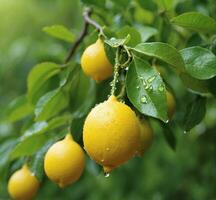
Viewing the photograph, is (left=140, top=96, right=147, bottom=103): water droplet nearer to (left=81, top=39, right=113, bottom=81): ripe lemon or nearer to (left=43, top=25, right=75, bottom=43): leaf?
(left=81, top=39, right=113, bottom=81): ripe lemon

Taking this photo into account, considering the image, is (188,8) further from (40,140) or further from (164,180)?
(164,180)

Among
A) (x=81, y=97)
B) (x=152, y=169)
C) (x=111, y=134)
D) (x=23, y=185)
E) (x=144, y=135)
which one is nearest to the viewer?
(x=111, y=134)

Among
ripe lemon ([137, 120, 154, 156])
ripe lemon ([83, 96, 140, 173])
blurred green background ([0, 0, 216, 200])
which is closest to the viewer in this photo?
ripe lemon ([83, 96, 140, 173])

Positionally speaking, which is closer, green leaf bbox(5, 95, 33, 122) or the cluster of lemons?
the cluster of lemons

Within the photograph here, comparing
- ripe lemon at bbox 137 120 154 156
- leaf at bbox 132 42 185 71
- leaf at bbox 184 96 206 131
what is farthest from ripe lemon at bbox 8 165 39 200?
leaf at bbox 132 42 185 71

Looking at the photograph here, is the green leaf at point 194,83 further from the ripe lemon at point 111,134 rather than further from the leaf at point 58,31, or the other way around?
the leaf at point 58,31

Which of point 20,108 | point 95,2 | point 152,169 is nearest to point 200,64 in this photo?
point 95,2

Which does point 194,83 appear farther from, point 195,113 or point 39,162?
point 39,162
